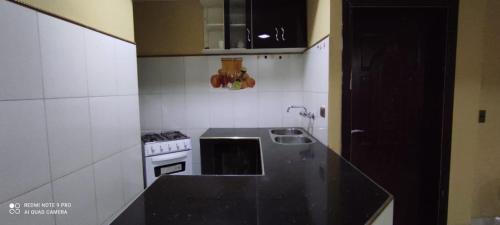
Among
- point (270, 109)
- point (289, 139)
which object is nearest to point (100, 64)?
point (289, 139)

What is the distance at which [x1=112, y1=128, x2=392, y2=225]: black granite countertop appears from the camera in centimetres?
92

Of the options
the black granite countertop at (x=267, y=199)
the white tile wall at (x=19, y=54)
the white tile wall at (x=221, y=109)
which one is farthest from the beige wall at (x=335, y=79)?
the white tile wall at (x=19, y=54)

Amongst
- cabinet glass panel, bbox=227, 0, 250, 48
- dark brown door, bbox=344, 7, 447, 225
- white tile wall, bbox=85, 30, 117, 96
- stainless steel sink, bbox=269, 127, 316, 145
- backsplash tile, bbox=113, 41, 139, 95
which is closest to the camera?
white tile wall, bbox=85, 30, 117, 96

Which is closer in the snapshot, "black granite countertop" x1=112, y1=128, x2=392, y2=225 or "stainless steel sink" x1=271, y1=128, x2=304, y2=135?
"black granite countertop" x1=112, y1=128, x2=392, y2=225

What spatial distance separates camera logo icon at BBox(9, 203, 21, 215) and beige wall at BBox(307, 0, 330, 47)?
76.4 inches

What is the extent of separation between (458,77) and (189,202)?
6.95 feet

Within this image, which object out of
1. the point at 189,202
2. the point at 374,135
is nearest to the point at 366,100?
the point at 374,135

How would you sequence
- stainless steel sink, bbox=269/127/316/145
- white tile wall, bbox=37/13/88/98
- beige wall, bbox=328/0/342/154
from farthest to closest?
1. stainless steel sink, bbox=269/127/316/145
2. beige wall, bbox=328/0/342/154
3. white tile wall, bbox=37/13/88/98

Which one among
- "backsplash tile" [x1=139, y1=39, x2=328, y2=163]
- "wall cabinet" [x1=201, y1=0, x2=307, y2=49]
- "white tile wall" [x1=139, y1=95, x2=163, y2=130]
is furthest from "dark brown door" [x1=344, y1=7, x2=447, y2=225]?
"white tile wall" [x1=139, y1=95, x2=163, y2=130]

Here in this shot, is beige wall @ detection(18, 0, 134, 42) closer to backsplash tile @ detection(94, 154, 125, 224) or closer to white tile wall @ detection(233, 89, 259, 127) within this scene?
backsplash tile @ detection(94, 154, 125, 224)

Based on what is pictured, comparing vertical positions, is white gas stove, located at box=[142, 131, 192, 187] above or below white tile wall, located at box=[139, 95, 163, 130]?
below

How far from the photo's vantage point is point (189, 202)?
105cm

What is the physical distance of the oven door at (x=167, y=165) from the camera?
254 centimetres

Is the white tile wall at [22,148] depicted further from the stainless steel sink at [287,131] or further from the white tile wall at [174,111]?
the stainless steel sink at [287,131]
